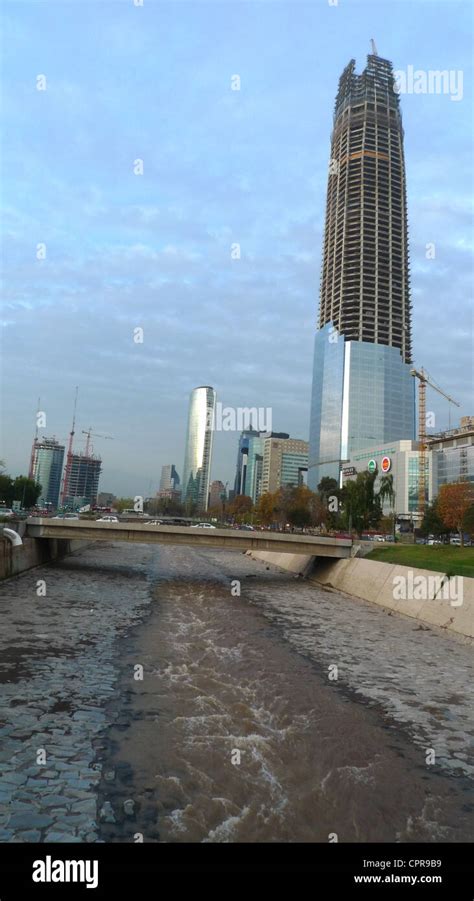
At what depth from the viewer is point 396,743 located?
1526 centimetres

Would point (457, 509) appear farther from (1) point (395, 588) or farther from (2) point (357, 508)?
(1) point (395, 588)

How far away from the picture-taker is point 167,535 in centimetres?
5950

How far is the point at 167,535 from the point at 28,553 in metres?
14.3

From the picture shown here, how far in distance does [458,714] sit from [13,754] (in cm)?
1407

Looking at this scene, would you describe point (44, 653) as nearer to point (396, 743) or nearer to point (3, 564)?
point (396, 743)

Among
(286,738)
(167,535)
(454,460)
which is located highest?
(454,460)

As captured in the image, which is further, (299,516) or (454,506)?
(299,516)

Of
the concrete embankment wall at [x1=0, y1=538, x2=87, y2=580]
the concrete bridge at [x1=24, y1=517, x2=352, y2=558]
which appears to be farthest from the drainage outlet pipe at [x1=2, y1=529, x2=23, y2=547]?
the concrete bridge at [x1=24, y1=517, x2=352, y2=558]

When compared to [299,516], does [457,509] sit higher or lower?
higher

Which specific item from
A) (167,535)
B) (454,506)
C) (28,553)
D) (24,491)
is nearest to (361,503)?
(454,506)

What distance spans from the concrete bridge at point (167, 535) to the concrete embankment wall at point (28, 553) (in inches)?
93.4

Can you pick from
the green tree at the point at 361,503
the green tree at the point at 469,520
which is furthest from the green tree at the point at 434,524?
the green tree at the point at 469,520

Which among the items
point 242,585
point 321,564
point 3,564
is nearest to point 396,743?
point 3,564

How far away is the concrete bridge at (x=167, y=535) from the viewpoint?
2249 inches
